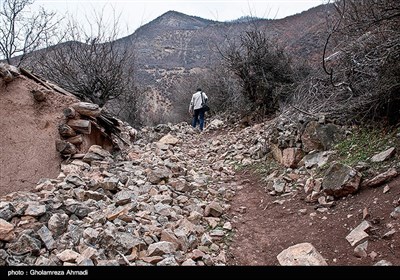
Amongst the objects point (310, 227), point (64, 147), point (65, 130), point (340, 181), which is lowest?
point (310, 227)

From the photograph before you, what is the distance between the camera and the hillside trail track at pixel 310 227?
2.37 metres

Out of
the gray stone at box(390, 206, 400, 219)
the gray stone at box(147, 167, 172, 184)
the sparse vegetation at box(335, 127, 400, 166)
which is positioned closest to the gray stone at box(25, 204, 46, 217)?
the gray stone at box(147, 167, 172, 184)

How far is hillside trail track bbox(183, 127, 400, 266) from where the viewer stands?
237cm

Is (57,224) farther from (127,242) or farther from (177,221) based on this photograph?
(177,221)

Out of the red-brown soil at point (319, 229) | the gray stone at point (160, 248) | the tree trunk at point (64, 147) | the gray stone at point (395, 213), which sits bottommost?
the red-brown soil at point (319, 229)

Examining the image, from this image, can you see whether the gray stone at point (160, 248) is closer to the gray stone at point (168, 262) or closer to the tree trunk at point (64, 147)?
the gray stone at point (168, 262)

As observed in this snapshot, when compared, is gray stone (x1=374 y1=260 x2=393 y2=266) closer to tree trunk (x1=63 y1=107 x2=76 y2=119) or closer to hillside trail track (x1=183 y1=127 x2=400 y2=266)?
hillside trail track (x1=183 y1=127 x2=400 y2=266)

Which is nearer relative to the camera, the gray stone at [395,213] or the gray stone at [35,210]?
the gray stone at [395,213]

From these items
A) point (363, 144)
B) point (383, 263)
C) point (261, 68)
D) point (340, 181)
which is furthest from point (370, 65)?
point (261, 68)

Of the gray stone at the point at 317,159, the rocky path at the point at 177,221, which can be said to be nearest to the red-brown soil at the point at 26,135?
the rocky path at the point at 177,221

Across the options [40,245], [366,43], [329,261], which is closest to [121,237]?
[40,245]

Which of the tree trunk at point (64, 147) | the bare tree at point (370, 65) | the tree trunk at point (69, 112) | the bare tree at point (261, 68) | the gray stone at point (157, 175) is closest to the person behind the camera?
the bare tree at point (370, 65)

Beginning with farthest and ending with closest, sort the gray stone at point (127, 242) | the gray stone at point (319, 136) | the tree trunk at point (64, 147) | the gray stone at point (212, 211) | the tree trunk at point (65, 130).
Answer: the tree trunk at point (65, 130) → the tree trunk at point (64, 147) → the gray stone at point (319, 136) → the gray stone at point (212, 211) → the gray stone at point (127, 242)

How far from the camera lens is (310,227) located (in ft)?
9.57
